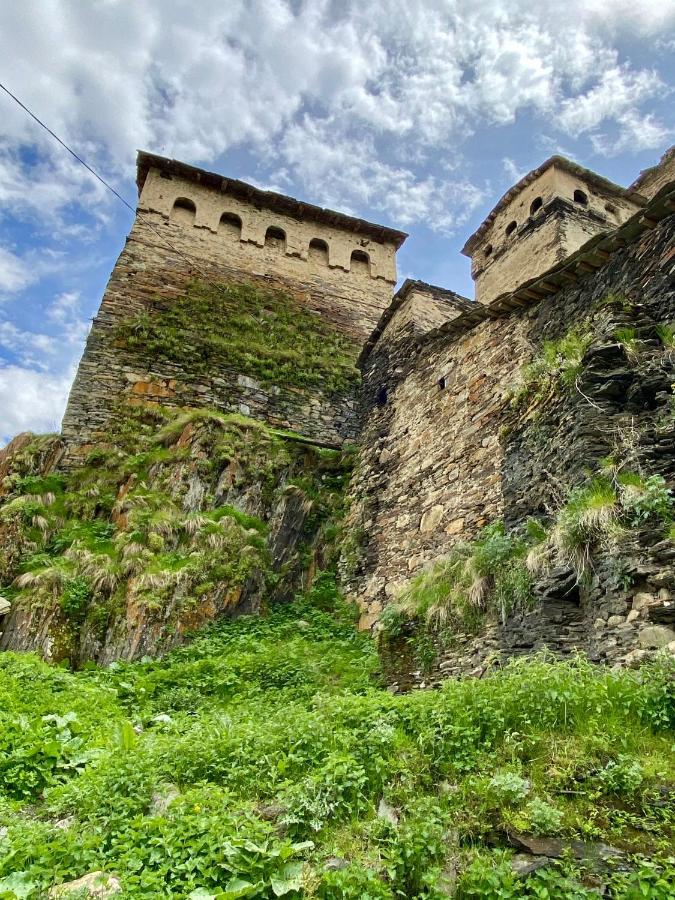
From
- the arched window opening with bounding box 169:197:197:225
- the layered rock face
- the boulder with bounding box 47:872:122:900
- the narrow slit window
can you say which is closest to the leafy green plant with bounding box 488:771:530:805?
the boulder with bounding box 47:872:122:900

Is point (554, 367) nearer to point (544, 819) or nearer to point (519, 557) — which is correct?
point (519, 557)

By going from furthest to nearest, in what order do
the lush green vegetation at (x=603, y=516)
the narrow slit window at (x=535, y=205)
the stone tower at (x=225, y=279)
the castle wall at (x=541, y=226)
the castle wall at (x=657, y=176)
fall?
the narrow slit window at (x=535, y=205), the castle wall at (x=657, y=176), the castle wall at (x=541, y=226), the stone tower at (x=225, y=279), the lush green vegetation at (x=603, y=516)

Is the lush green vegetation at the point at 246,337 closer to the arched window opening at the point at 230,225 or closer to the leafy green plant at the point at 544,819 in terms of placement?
the arched window opening at the point at 230,225

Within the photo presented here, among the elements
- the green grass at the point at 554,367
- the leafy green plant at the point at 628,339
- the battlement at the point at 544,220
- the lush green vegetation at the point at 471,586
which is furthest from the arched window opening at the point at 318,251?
the leafy green plant at the point at 628,339

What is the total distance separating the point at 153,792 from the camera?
4090mm

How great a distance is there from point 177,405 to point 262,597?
5.47 metres

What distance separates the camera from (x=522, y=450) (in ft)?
23.3

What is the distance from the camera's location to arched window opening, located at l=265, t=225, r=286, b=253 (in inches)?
717

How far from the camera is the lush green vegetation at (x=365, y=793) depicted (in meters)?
2.93

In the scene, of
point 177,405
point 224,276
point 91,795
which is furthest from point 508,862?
point 224,276

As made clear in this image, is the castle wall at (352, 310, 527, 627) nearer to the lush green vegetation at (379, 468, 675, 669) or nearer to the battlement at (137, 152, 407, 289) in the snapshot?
the lush green vegetation at (379, 468, 675, 669)

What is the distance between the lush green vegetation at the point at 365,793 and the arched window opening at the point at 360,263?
1543 centimetres

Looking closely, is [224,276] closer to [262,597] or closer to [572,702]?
[262,597]

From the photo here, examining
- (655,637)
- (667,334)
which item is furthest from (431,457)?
(655,637)
